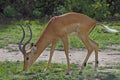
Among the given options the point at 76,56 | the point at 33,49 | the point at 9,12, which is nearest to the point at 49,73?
the point at 33,49

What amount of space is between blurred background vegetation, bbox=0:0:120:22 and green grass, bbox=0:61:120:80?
7739 mm

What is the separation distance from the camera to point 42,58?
36.1 ft

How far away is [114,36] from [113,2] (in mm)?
5496

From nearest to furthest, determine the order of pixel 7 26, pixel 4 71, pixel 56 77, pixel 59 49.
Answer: pixel 56 77 < pixel 4 71 < pixel 59 49 < pixel 7 26

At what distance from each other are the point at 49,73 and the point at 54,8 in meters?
9.30

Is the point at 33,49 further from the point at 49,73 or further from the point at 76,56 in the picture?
the point at 76,56

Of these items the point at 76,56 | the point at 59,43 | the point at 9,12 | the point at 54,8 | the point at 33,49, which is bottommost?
the point at 76,56

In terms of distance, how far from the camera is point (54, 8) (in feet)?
59.8

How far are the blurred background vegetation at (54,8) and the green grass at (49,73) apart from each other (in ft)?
25.4

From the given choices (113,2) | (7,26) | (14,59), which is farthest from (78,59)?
(113,2)

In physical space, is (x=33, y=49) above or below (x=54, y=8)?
below

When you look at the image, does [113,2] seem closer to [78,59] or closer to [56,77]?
[78,59]

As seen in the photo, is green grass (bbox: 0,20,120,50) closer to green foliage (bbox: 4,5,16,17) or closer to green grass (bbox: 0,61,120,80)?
green foliage (bbox: 4,5,16,17)

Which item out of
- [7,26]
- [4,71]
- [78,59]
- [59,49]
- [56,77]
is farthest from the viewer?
[7,26]
